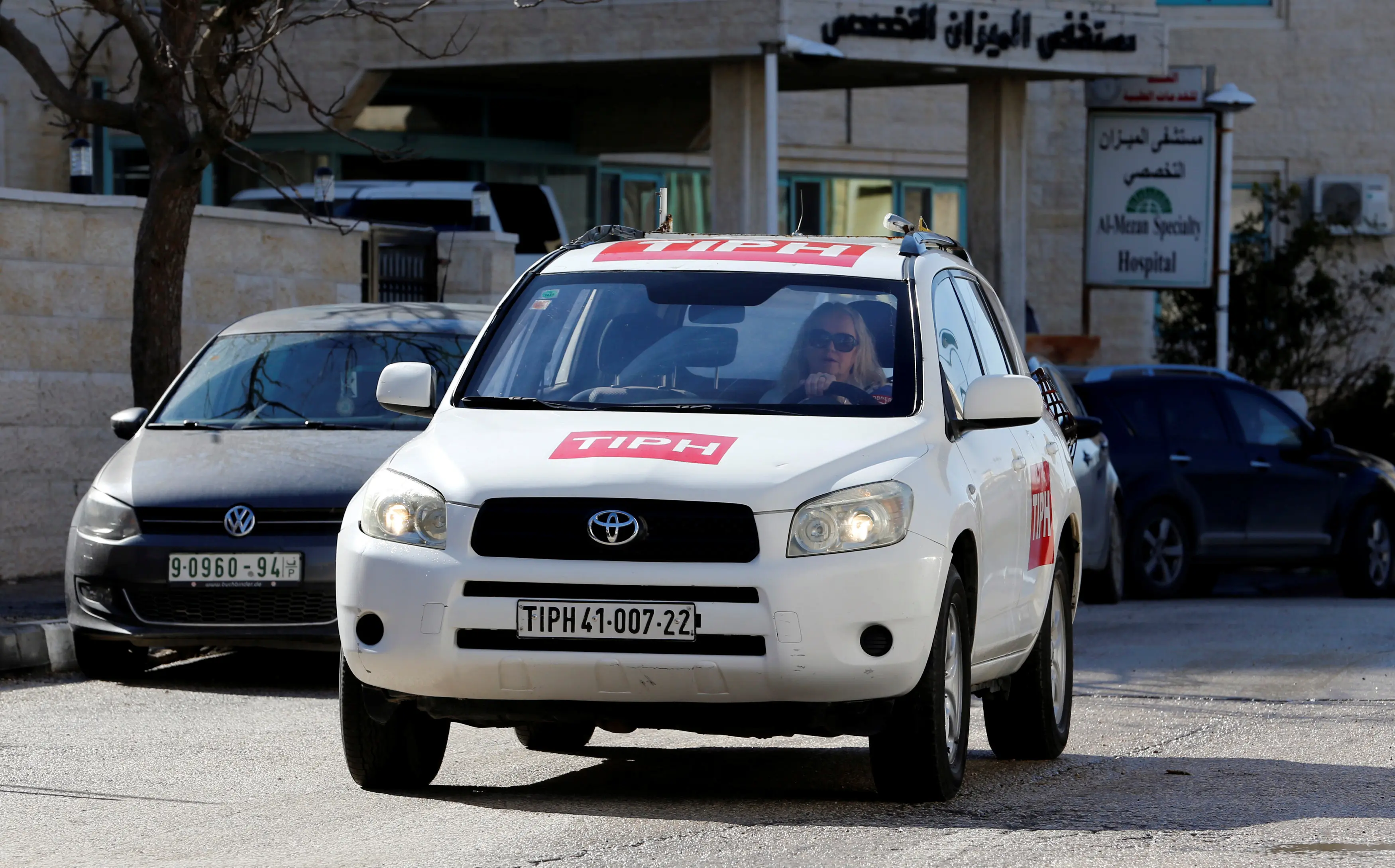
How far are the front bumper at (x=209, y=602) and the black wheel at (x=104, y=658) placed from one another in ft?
0.66

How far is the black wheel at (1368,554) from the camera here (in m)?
18.9

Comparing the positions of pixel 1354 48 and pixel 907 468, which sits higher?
pixel 1354 48

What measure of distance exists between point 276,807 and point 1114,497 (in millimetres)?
10387

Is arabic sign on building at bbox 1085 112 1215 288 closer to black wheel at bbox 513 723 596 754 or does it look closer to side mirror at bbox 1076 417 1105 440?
side mirror at bbox 1076 417 1105 440

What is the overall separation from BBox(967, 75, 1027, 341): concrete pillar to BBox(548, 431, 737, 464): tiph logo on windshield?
24.2 meters

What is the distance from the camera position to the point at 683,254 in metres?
8.12

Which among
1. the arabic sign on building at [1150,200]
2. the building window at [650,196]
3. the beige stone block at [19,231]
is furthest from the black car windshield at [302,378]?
the building window at [650,196]

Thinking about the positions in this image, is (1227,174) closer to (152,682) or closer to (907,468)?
(152,682)

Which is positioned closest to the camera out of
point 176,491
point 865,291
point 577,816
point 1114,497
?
point 577,816

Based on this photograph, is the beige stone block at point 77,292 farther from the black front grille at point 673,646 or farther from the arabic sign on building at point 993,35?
the arabic sign on building at point 993,35

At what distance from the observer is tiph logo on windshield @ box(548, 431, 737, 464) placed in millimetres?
6859

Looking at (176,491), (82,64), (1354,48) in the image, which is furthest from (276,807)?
(1354,48)

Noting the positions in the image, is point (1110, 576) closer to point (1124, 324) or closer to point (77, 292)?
point (77, 292)

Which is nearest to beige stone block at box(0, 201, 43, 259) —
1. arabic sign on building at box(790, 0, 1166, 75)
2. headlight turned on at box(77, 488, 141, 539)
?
headlight turned on at box(77, 488, 141, 539)
